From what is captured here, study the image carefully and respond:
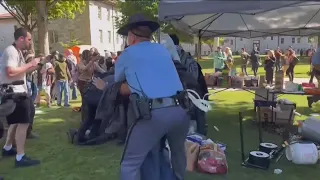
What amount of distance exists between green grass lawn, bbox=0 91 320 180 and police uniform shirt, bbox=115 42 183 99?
1814mm

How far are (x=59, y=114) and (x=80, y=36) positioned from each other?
1170 inches

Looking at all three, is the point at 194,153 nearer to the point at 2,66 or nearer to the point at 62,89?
the point at 2,66

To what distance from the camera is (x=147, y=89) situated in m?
2.76

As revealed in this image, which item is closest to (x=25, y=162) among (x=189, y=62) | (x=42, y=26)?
(x=189, y=62)

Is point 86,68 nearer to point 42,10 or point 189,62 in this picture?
point 189,62

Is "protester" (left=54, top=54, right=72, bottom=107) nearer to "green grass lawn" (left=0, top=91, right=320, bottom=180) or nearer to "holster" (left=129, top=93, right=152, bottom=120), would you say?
"green grass lawn" (left=0, top=91, right=320, bottom=180)

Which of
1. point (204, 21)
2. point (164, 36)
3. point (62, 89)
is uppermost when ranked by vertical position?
point (204, 21)

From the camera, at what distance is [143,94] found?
2750 mm

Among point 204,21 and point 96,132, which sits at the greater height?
point 204,21

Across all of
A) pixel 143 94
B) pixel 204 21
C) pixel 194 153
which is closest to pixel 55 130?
pixel 194 153

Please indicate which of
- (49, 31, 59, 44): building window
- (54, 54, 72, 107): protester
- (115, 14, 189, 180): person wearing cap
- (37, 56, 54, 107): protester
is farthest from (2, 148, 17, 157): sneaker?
(49, 31, 59, 44): building window

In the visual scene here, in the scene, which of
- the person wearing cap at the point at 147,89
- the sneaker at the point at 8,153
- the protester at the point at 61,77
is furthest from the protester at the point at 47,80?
the person wearing cap at the point at 147,89

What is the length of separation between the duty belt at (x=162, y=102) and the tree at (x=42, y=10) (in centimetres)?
1672

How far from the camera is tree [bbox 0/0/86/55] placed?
1828 cm
